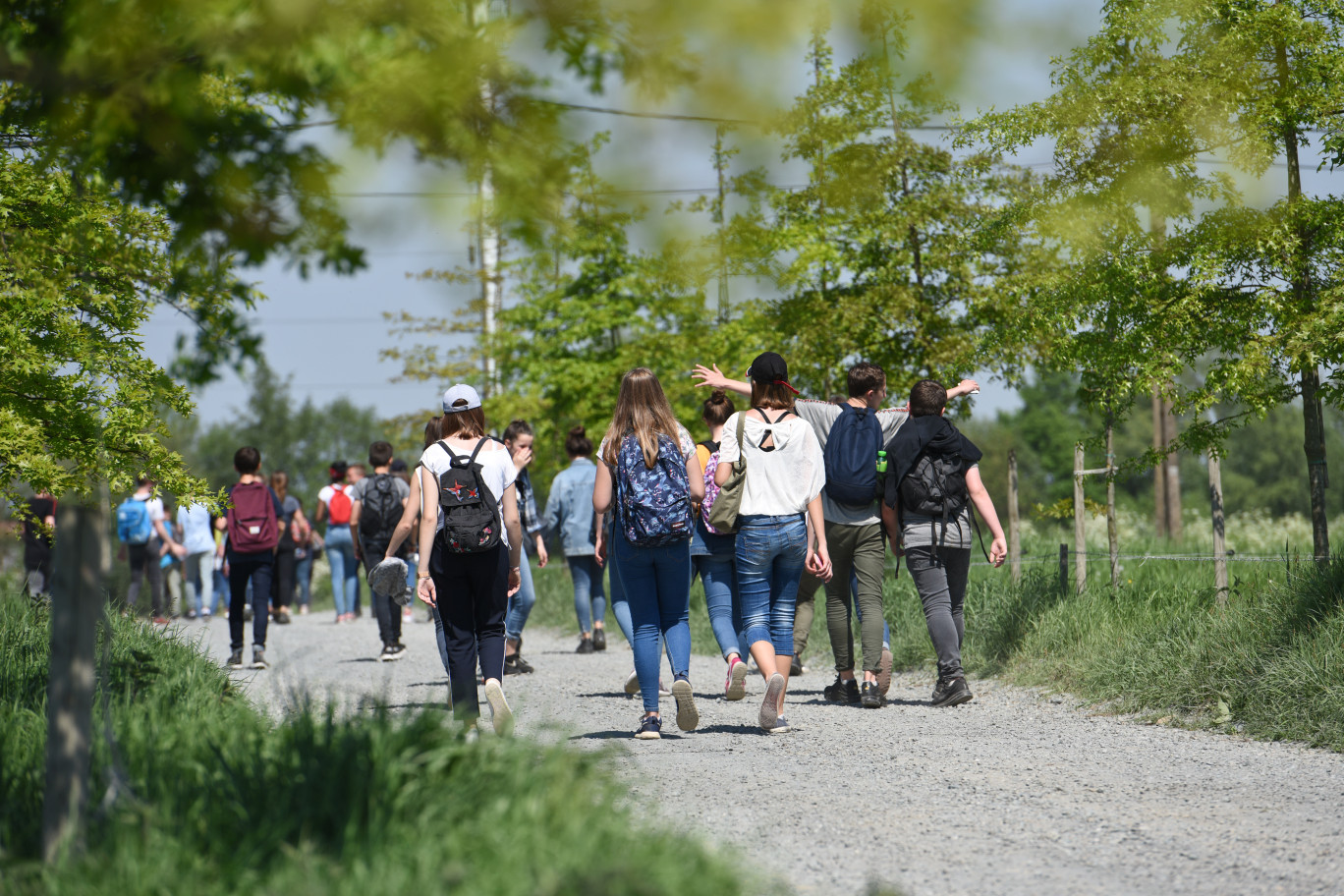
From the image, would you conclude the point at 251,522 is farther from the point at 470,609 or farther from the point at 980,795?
the point at 980,795

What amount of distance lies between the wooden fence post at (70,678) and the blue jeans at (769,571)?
4179mm

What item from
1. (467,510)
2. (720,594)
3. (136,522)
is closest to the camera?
(467,510)

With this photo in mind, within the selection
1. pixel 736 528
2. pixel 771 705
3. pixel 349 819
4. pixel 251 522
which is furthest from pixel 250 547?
pixel 349 819

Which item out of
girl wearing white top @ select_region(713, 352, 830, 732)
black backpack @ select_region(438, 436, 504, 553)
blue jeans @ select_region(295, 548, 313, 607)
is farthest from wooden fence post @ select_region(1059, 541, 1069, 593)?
blue jeans @ select_region(295, 548, 313, 607)

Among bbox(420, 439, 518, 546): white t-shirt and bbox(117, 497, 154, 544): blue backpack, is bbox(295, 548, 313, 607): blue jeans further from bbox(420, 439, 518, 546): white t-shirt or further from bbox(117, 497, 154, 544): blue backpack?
bbox(420, 439, 518, 546): white t-shirt

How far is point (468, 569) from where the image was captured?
261 inches

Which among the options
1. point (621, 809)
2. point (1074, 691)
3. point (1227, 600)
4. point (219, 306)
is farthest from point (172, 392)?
point (1227, 600)

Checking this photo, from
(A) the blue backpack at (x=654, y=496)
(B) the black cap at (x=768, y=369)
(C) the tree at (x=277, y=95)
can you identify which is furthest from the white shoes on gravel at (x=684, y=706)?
(C) the tree at (x=277, y=95)

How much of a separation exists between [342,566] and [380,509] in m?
6.61

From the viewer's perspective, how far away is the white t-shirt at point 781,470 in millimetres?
7223

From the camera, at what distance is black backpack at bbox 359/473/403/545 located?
39.4ft

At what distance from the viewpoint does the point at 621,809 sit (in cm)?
358

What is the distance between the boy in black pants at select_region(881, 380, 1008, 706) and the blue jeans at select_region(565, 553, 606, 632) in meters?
4.43

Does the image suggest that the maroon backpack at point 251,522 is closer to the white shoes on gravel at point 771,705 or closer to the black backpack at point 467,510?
the black backpack at point 467,510
